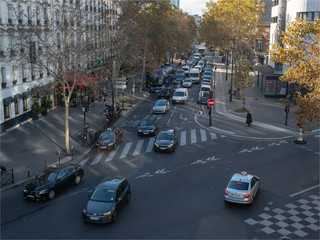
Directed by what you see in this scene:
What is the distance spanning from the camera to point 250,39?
247 ft

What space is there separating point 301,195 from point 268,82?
3407cm

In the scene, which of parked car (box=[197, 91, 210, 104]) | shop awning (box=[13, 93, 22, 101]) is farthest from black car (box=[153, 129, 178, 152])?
parked car (box=[197, 91, 210, 104])

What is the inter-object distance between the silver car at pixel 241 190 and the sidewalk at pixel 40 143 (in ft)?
40.2

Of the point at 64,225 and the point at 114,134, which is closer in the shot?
the point at 64,225

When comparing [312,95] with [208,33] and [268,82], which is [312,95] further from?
[208,33]

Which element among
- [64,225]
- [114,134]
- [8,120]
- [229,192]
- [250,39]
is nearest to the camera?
[64,225]

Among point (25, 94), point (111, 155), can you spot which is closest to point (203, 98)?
point (25, 94)

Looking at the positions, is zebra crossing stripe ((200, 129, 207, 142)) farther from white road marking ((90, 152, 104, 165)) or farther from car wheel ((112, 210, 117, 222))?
car wheel ((112, 210, 117, 222))

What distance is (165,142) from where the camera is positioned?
27.6m

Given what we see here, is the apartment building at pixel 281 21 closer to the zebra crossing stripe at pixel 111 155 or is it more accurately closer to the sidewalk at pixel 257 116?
the sidewalk at pixel 257 116

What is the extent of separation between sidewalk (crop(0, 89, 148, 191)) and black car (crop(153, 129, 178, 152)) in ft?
18.3

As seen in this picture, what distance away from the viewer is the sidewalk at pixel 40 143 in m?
24.3

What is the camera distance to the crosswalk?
87.9 feet

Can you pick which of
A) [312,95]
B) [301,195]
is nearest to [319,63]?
[312,95]
